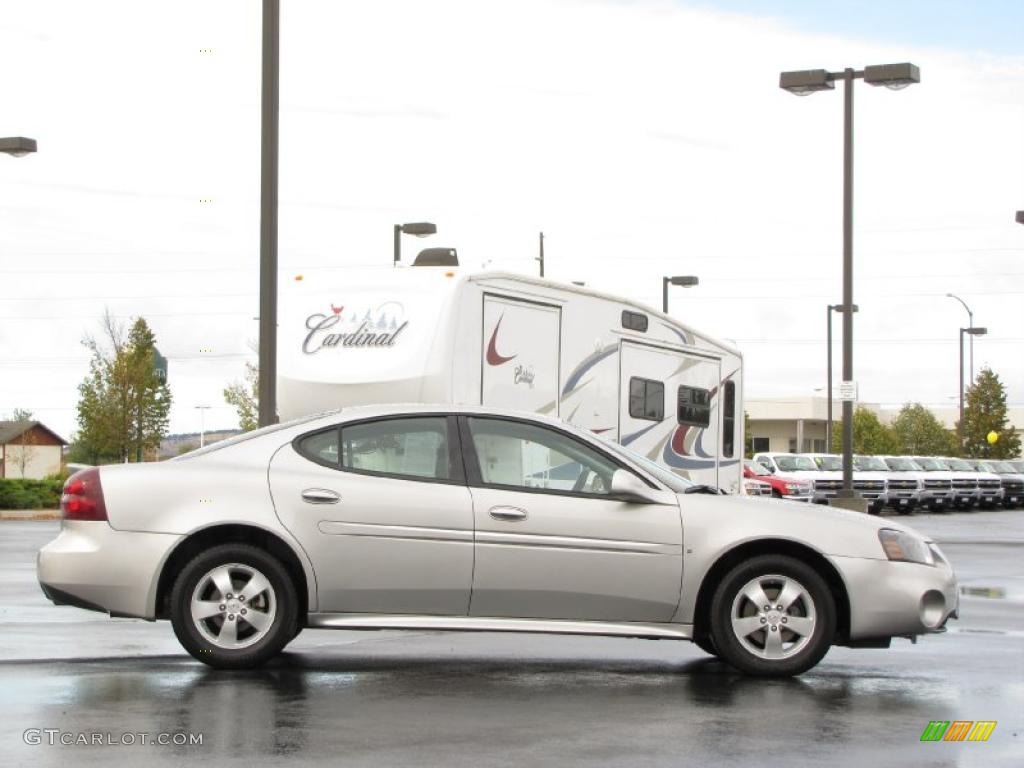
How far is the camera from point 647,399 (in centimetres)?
1881

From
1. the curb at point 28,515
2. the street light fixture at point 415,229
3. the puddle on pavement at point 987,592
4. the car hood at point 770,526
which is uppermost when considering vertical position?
the street light fixture at point 415,229

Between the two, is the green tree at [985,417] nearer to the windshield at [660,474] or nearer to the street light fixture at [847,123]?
the street light fixture at [847,123]

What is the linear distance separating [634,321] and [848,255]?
1392cm

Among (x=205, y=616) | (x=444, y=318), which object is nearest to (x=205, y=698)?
(x=205, y=616)

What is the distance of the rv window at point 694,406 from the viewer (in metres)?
19.8

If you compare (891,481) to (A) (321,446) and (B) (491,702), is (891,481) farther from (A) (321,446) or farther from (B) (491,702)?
(B) (491,702)

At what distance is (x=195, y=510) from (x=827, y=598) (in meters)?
3.59

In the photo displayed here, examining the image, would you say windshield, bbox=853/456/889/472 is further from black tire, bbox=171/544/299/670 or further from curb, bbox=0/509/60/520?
black tire, bbox=171/544/299/670

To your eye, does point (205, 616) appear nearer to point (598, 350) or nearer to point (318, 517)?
point (318, 517)

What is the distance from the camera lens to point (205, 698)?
871 cm

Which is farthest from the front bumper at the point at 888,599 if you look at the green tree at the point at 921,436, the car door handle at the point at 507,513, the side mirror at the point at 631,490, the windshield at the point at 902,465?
the green tree at the point at 921,436

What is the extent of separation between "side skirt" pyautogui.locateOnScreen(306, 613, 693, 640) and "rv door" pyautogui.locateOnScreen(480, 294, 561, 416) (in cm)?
596

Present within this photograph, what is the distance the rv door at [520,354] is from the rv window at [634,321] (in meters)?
1.46

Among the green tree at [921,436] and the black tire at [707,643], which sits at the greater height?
the green tree at [921,436]
